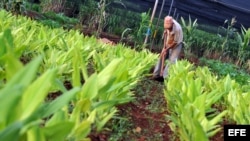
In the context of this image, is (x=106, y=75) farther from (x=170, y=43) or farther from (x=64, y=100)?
(x=170, y=43)

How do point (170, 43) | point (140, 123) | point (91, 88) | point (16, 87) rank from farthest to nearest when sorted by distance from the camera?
point (170, 43), point (140, 123), point (91, 88), point (16, 87)

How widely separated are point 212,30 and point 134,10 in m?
2.22

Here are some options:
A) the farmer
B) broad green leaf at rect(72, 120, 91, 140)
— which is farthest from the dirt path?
the farmer

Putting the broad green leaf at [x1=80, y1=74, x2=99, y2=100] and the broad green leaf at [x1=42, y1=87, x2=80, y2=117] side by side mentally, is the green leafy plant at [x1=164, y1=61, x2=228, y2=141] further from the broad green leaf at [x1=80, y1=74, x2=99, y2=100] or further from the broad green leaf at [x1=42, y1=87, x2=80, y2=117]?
the broad green leaf at [x1=42, y1=87, x2=80, y2=117]

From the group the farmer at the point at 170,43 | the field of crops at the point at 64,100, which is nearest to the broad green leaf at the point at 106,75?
the field of crops at the point at 64,100

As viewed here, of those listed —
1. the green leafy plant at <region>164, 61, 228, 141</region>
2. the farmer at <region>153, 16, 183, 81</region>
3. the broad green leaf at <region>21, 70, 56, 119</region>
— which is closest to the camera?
the broad green leaf at <region>21, 70, 56, 119</region>

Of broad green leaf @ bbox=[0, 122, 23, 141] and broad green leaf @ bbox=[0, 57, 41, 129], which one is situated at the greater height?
broad green leaf @ bbox=[0, 57, 41, 129]

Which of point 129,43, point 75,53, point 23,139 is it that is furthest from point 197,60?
point 23,139

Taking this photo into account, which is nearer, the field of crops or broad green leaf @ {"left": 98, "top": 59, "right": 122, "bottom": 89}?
the field of crops

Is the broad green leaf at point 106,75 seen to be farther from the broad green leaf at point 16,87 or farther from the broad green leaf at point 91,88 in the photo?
the broad green leaf at point 16,87

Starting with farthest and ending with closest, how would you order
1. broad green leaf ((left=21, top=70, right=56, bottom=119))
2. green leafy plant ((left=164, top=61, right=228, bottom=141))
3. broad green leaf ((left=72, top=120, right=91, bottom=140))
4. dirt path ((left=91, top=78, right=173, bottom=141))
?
dirt path ((left=91, top=78, right=173, bottom=141)) → green leafy plant ((left=164, top=61, right=228, bottom=141)) → broad green leaf ((left=72, top=120, right=91, bottom=140)) → broad green leaf ((left=21, top=70, right=56, bottom=119))

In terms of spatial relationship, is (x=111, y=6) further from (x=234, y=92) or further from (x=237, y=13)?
(x=234, y=92)

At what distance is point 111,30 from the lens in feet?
32.4

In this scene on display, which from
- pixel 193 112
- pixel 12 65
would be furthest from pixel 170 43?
pixel 12 65
